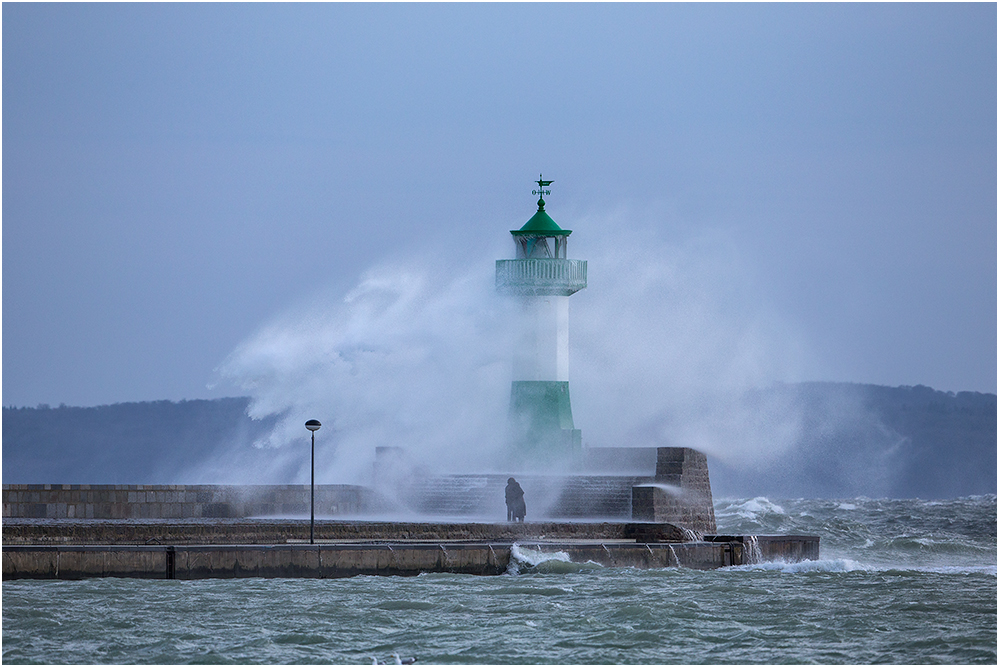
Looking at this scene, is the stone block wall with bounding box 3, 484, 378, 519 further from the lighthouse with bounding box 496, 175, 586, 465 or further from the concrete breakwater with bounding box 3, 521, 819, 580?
the lighthouse with bounding box 496, 175, 586, 465

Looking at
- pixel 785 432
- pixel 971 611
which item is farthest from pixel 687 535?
pixel 785 432

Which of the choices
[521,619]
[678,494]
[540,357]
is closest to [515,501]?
[678,494]

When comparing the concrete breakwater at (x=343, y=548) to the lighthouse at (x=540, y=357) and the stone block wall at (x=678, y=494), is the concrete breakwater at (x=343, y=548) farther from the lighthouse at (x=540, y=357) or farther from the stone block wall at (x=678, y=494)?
the lighthouse at (x=540, y=357)

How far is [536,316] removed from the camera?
85.9 feet

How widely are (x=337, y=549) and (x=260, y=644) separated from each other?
3.73 metres

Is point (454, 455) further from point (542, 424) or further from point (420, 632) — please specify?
point (420, 632)

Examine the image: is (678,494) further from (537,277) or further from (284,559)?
(284,559)

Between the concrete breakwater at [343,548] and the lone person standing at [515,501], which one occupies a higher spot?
the lone person standing at [515,501]

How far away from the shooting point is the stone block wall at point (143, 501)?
21.8 meters

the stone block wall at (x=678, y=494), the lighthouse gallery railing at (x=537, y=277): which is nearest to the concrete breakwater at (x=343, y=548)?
the stone block wall at (x=678, y=494)

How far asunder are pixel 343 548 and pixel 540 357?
9434 mm

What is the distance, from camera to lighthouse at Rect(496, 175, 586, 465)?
25938 mm

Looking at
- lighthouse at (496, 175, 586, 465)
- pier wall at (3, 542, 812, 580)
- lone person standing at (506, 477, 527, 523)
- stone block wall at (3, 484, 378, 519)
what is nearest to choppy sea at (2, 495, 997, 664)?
pier wall at (3, 542, 812, 580)

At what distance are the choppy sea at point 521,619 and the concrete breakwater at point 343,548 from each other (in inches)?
8.3
